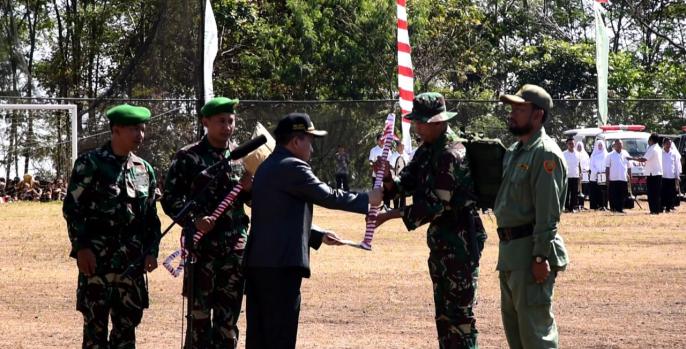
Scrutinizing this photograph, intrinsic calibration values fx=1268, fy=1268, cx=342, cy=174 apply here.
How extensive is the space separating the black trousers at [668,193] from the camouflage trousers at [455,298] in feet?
73.8

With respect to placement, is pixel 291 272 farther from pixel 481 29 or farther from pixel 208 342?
pixel 481 29

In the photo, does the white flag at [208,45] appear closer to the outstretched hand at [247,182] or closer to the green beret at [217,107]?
the green beret at [217,107]

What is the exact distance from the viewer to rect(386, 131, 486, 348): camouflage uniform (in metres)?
7.96

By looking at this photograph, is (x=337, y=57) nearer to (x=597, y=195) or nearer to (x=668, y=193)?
(x=597, y=195)

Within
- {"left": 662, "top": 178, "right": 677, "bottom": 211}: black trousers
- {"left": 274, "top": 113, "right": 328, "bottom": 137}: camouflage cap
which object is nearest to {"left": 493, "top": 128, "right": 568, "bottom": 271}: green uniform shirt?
{"left": 274, "top": 113, "right": 328, "bottom": 137}: camouflage cap

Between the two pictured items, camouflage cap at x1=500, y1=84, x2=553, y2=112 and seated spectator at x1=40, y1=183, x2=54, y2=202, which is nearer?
camouflage cap at x1=500, y1=84, x2=553, y2=112

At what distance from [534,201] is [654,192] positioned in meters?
22.3

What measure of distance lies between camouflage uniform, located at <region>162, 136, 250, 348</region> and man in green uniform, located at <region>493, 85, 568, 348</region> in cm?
175

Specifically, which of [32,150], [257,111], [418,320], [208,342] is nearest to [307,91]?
[257,111]

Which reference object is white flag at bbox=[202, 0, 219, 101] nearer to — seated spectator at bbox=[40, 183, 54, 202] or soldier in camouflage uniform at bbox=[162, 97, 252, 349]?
seated spectator at bbox=[40, 183, 54, 202]

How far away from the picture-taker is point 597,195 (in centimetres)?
3134

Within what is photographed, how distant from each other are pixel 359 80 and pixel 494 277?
28640 mm

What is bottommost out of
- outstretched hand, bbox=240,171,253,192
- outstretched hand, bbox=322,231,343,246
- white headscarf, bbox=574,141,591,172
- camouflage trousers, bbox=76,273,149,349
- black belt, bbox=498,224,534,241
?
camouflage trousers, bbox=76,273,149,349

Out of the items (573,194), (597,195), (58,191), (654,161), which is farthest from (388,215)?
(58,191)
